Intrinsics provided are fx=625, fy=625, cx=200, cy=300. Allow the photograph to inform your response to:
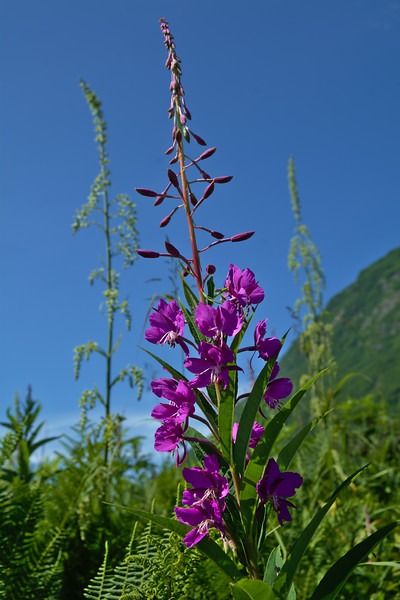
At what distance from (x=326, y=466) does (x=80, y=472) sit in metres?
1.92

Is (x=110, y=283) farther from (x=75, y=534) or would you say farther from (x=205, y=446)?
(x=205, y=446)

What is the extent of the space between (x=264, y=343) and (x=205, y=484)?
401 millimetres

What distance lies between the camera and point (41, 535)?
2447 millimetres

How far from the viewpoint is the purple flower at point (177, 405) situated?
5.21 ft

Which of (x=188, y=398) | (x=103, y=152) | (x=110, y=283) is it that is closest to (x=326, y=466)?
(x=110, y=283)

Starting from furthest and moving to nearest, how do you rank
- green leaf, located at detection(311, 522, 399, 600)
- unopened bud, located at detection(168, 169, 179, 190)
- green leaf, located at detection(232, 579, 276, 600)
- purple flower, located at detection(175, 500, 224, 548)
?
unopened bud, located at detection(168, 169, 179, 190)
purple flower, located at detection(175, 500, 224, 548)
green leaf, located at detection(311, 522, 399, 600)
green leaf, located at detection(232, 579, 276, 600)

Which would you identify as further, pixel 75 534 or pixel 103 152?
pixel 103 152

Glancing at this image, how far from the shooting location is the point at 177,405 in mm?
1623

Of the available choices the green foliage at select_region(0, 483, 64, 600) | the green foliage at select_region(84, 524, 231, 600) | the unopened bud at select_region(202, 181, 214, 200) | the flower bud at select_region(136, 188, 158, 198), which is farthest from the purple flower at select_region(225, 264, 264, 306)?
the green foliage at select_region(0, 483, 64, 600)

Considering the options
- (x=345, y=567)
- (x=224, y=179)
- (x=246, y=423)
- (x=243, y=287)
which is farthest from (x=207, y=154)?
(x=345, y=567)

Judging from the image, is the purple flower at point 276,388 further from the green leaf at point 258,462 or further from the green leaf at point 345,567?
the green leaf at point 345,567

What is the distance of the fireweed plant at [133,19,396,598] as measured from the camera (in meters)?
1.46

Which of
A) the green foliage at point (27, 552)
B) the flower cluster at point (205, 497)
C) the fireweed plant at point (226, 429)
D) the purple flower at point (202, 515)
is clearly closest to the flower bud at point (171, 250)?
the fireweed plant at point (226, 429)

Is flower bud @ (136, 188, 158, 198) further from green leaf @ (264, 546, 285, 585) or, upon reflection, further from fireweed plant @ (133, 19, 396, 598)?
green leaf @ (264, 546, 285, 585)
